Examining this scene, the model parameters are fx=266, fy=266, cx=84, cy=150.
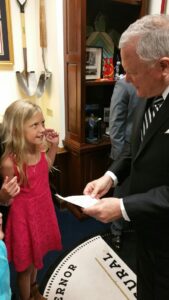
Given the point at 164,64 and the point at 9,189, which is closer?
the point at 164,64

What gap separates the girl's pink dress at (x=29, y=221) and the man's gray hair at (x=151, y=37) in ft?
2.76

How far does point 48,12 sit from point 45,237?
173cm

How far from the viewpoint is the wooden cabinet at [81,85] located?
6.44 feet

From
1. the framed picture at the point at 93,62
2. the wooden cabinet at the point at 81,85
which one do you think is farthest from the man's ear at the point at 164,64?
→ the framed picture at the point at 93,62

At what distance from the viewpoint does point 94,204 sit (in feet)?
3.27

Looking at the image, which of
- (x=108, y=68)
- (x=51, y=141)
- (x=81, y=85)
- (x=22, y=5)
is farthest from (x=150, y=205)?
(x=22, y=5)

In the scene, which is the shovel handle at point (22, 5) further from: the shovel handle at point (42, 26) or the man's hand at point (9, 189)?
the man's hand at point (9, 189)

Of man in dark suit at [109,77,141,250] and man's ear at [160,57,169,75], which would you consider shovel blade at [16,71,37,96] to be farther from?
man's ear at [160,57,169,75]

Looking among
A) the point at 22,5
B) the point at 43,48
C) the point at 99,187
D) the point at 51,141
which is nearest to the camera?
the point at 99,187

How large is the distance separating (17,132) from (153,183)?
30.2 inches

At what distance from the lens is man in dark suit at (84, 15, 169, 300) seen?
87 centimetres

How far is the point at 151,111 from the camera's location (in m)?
1.07

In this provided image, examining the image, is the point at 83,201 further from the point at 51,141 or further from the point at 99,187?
the point at 51,141

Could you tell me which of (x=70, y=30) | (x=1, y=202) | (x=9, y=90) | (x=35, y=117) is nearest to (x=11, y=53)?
(x=9, y=90)
